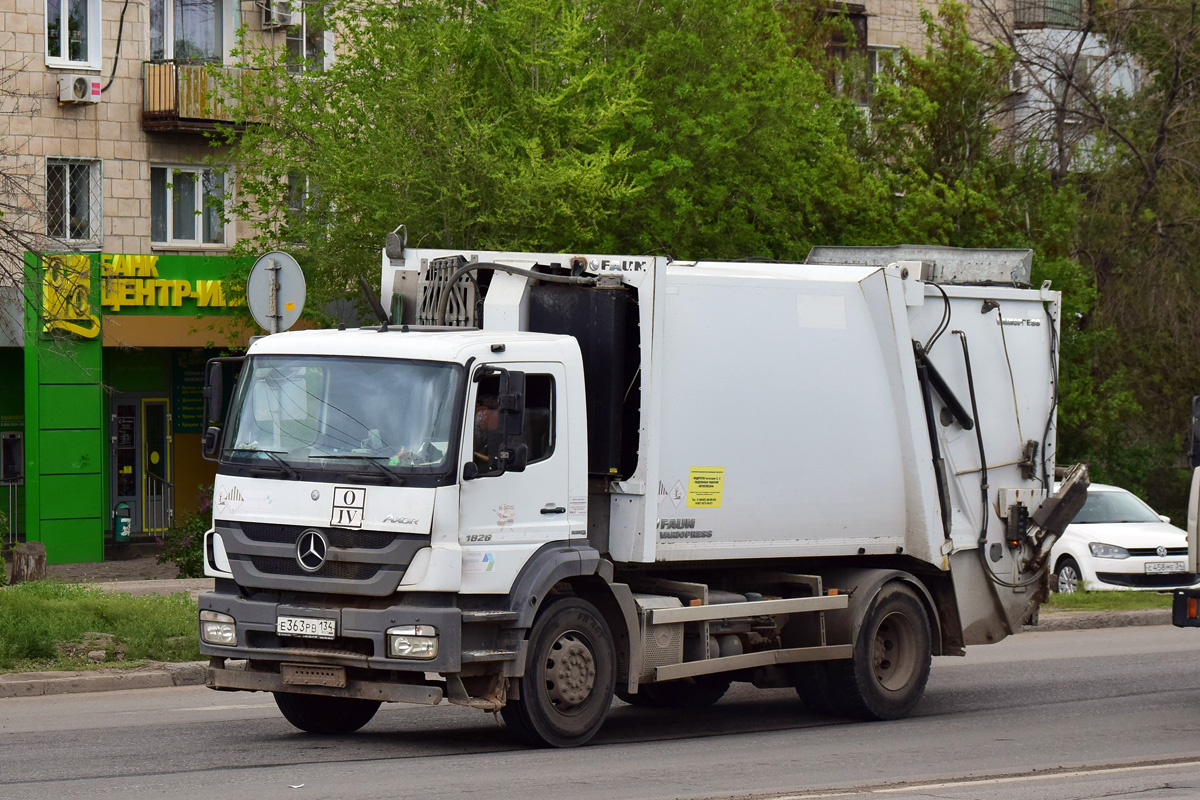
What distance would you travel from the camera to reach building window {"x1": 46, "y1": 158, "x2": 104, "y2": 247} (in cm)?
2650

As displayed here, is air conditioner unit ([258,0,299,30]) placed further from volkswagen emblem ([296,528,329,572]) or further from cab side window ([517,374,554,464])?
volkswagen emblem ([296,528,329,572])

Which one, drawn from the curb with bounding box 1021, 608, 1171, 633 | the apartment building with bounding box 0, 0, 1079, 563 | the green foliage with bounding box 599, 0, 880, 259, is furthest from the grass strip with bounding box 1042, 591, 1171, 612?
the apartment building with bounding box 0, 0, 1079, 563

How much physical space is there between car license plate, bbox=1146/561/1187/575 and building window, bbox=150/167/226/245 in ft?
49.5

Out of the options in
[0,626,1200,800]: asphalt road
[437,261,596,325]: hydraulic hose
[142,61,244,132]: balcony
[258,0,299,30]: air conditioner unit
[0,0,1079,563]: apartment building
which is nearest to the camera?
[0,626,1200,800]: asphalt road

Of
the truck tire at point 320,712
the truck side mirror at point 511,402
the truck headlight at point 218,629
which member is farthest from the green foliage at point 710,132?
the truck headlight at point 218,629

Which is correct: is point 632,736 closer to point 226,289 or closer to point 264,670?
point 264,670

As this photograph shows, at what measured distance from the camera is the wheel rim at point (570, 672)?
9.83 metres

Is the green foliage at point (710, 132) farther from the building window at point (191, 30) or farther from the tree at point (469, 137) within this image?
the building window at point (191, 30)

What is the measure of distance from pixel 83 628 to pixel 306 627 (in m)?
5.47

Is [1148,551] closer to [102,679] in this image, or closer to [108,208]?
[102,679]

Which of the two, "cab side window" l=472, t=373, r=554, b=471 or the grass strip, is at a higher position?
"cab side window" l=472, t=373, r=554, b=471

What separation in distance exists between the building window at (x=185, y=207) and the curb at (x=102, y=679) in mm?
15117

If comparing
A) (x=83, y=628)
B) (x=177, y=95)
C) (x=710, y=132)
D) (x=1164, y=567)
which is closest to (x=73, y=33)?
(x=177, y=95)

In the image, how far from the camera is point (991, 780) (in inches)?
361
